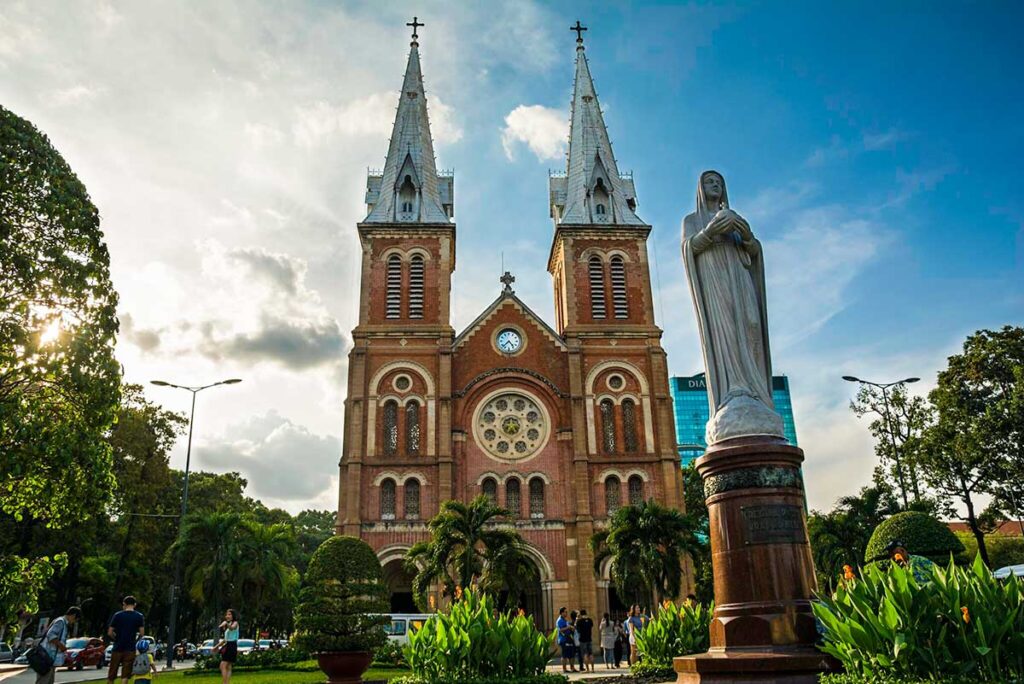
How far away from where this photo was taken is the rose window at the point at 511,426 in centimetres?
3472

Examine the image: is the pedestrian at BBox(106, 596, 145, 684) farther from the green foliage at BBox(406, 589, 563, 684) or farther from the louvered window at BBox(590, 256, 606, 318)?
the louvered window at BBox(590, 256, 606, 318)

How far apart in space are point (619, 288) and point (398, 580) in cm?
1728

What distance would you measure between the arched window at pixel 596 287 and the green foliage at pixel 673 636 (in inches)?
1075

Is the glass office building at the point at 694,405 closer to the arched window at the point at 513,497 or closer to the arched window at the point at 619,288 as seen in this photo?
the arched window at the point at 619,288

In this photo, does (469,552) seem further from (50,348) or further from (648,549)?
(50,348)

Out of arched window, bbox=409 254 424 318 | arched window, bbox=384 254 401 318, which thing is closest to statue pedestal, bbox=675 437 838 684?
arched window, bbox=409 254 424 318

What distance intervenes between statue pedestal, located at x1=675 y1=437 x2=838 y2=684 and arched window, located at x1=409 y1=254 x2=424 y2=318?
97.8ft

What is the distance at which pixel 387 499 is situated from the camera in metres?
33.4

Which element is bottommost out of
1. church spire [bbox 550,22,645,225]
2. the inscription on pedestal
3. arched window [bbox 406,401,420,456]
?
the inscription on pedestal

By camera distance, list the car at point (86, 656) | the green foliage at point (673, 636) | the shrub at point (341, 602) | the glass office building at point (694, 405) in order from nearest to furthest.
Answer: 1. the green foliage at point (673, 636)
2. the shrub at point (341, 602)
3. the car at point (86, 656)
4. the glass office building at point (694, 405)

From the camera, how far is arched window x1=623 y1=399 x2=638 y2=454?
1388 inches

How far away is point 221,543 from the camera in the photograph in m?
32.8

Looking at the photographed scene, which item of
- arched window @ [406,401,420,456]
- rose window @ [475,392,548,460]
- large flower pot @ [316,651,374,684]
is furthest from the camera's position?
rose window @ [475,392,548,460]

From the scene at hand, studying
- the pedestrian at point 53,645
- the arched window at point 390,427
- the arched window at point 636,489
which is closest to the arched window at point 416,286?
the arched window at point 390,427
